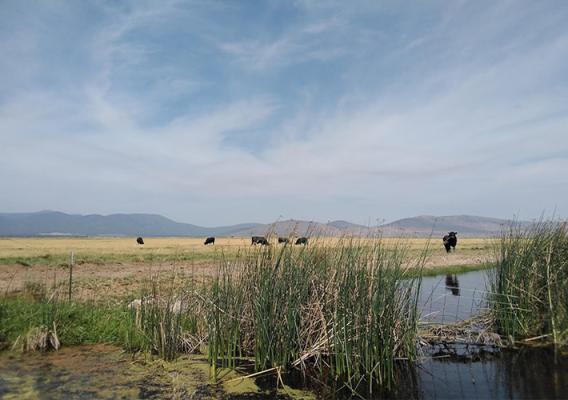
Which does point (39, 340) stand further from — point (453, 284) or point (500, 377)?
point (453, 284)

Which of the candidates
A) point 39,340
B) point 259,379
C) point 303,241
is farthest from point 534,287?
point 39,340

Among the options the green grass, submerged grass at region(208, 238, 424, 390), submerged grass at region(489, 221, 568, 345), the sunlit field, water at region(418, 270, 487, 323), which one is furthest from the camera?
the sunlit field

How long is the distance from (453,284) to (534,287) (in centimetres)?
1065

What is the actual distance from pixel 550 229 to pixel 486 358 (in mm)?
4044

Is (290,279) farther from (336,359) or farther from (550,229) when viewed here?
(550,229)

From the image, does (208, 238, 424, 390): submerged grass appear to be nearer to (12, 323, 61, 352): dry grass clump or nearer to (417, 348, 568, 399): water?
(417, 348, 568, 399): water

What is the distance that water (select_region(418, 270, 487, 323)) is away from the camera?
11781 mm

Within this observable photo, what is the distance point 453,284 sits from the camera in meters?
20.1

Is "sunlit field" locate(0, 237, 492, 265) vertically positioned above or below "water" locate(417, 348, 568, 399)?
above

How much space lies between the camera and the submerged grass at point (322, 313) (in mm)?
7516

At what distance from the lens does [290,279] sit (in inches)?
318

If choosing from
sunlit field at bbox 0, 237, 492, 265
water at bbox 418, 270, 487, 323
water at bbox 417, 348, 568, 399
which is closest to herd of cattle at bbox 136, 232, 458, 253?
sunlit field at bbox 0, 237, 492, 265

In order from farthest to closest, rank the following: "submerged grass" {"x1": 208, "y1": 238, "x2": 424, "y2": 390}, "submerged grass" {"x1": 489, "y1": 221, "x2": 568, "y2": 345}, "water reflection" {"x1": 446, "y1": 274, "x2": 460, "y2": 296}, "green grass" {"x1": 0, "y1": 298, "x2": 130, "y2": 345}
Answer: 1. "water reflection" {"x1": 446, "y1": 274, "x2": 460, "y2": 296}
2. "green grass" {"x1": 0, "y1": 298, "x2": 130, "y2": 345}
3. "submerged grass" {"x1": 489, "y1": 221, "x2": 568, "y2": 345}
4. "submerged grass" {"x1": 208, "y1": 238, "x2": 424, "y2": 390}

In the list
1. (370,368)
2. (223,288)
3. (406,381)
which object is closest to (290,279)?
(223,288)
